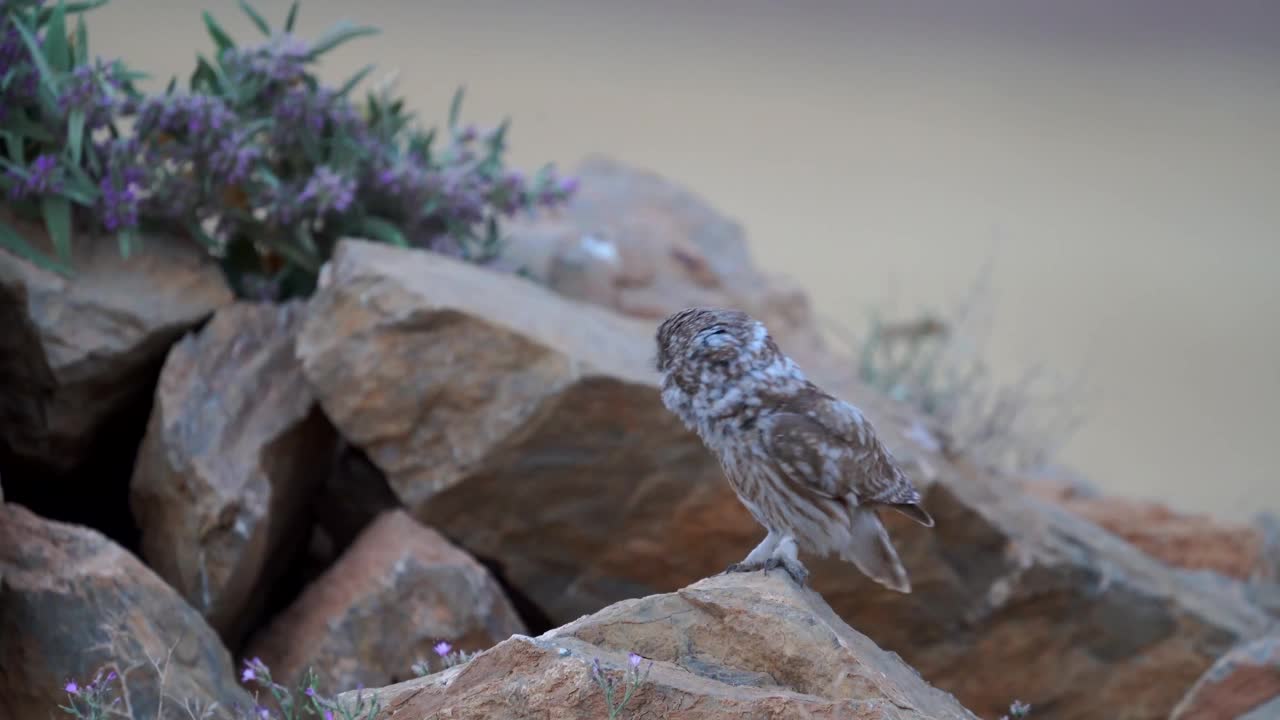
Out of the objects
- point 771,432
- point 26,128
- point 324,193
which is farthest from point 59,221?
point 771,432

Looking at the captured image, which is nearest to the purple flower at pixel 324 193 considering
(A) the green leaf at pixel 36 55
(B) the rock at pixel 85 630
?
(A) the green leaf at pixel 36 55

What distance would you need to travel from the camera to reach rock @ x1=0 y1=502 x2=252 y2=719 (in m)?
3.79

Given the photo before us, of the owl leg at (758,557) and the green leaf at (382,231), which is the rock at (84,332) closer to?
the green leaf at (382,231)

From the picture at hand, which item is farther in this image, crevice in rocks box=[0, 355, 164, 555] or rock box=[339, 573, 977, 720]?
crevice in rocks box=[0, 355, 164, 555]

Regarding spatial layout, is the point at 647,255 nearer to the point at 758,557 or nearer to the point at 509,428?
the point at 509,428

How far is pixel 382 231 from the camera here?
588 centimetres

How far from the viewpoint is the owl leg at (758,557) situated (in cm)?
345

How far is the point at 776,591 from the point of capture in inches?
122

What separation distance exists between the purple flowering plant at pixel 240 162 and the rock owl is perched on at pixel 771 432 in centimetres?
248

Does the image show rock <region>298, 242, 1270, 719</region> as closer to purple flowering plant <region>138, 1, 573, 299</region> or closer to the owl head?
purple flowering plant <region>138, 1, 573, 299</region>

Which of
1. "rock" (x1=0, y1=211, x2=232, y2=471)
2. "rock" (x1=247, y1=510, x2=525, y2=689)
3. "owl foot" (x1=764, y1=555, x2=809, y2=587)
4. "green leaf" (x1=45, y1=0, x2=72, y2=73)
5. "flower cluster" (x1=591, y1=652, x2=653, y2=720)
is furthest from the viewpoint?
"green leaf" (x1=45, y1=0, x2=72, y2=73)

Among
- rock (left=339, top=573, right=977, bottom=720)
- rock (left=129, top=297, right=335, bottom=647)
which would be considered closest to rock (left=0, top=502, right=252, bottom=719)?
rock (left=129, top=297, right=335, bottom=647)

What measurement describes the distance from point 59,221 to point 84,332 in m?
0.44

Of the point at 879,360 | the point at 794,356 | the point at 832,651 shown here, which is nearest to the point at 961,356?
the point at 879,360
